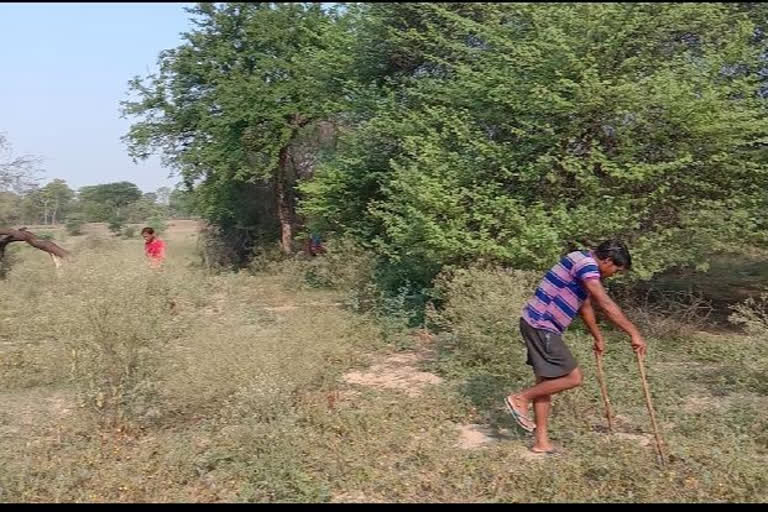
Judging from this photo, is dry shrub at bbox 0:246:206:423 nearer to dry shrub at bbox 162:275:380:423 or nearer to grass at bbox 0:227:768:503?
grass at bbox 0:227:768:503

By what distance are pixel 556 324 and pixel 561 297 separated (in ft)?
0.62

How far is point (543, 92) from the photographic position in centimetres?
792

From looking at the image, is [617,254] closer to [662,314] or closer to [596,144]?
[596,144]

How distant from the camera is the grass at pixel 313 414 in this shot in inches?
154

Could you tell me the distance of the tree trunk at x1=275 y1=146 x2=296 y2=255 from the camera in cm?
1736

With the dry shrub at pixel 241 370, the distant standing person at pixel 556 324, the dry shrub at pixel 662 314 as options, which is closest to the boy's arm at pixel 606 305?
the distant standing person at pixel 556 324

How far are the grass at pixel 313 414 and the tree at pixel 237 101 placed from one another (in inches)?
365

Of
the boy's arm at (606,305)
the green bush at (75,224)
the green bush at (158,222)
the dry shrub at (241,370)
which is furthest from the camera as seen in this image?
the green bush at (158,222)

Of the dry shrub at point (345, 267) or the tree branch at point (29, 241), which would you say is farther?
the tree branch at point (29, 241)

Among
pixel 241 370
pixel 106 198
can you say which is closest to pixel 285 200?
pixel 241 370

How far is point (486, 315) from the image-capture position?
6.25 m

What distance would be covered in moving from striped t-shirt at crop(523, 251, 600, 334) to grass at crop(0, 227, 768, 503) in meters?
0.86

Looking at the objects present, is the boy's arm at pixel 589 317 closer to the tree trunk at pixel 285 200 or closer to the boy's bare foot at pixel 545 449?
the boy's bare foot at pixel 545 449

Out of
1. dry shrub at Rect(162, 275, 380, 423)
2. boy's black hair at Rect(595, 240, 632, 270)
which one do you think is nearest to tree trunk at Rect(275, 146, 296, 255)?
dry shrub at Rect(162, 275, 380, 423)
